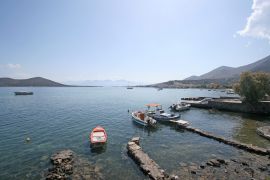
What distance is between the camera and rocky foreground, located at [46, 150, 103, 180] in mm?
19319

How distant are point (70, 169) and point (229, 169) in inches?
721

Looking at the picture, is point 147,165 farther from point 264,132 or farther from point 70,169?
point 264,132

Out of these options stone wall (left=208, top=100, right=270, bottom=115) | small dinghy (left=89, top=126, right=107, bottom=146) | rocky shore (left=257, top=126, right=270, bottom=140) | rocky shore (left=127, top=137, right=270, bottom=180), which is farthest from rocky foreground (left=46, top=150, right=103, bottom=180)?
stone wall (left=208, top=100, right=270, bottom=115)

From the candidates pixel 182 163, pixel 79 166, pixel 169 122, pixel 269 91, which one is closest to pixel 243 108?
pixel 269 91

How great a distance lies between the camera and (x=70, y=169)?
20.7 metres

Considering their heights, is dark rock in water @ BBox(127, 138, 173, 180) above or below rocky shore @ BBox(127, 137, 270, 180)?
above

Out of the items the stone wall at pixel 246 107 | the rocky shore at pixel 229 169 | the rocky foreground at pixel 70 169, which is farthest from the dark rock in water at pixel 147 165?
the stone wall at pixel 246 107

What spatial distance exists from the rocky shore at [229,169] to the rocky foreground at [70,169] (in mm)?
9784

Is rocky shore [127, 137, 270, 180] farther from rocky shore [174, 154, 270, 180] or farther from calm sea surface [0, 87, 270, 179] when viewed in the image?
calm sea surface [0, 87, 270, 179]

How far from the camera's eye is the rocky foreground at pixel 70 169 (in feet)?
63.4

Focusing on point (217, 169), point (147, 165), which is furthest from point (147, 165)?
point (217, 169)

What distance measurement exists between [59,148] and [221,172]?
75.5 ft

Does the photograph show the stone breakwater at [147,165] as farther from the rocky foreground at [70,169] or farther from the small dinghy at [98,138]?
the rocky foreground at [70,169]

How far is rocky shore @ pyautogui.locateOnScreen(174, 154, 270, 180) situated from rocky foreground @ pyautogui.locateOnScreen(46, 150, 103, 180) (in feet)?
32.1
